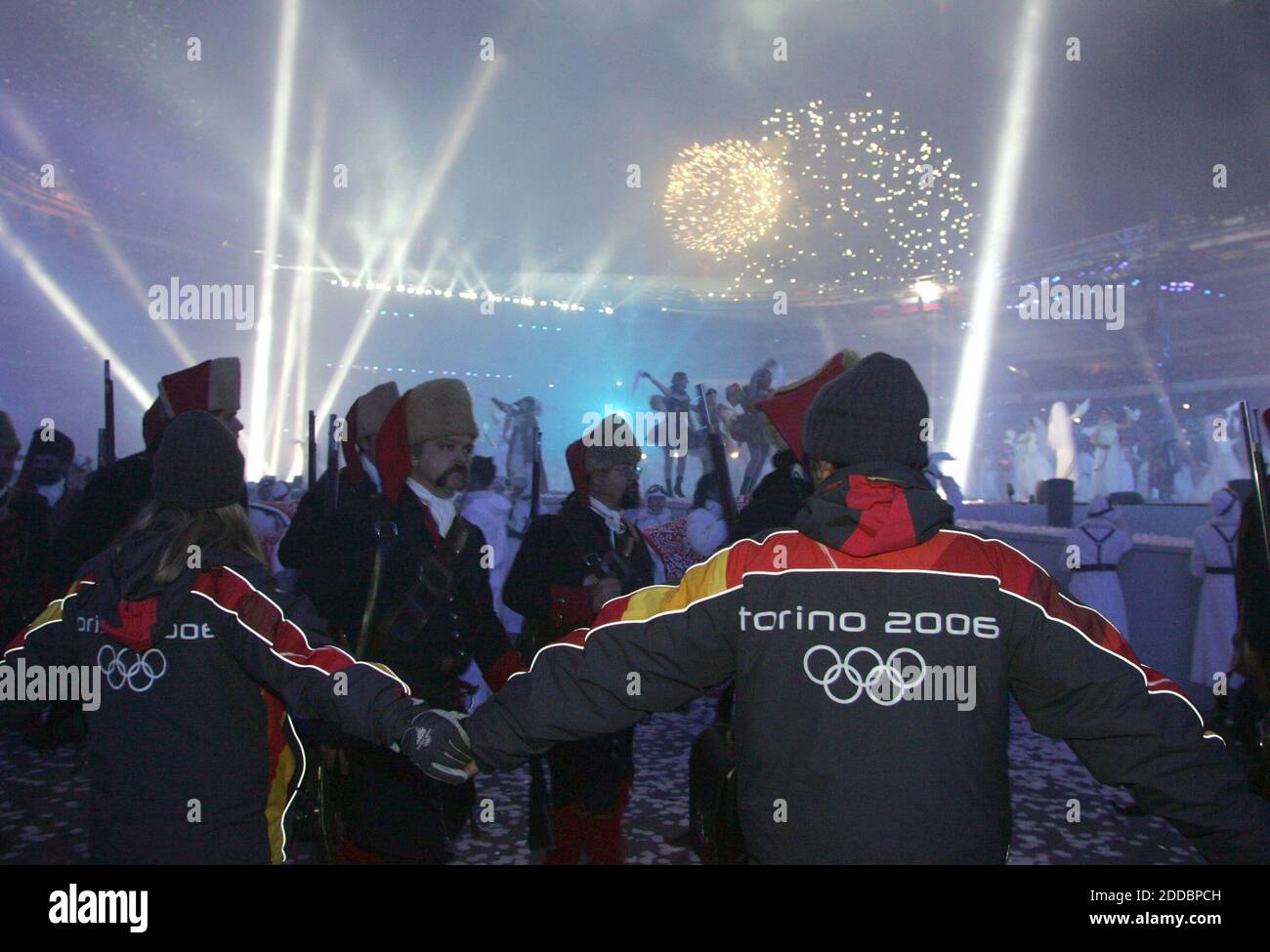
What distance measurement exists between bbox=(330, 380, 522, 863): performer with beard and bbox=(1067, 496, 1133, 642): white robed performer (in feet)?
18.5

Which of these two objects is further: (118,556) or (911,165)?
(911,165)

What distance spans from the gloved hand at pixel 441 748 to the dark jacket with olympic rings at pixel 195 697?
54 mm

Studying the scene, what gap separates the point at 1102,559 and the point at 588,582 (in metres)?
5.21

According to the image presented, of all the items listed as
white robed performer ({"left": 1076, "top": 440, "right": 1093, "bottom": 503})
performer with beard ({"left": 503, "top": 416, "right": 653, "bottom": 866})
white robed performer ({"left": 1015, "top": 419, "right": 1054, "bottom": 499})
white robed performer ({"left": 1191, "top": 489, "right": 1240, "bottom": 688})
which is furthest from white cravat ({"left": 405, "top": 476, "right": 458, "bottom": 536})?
white robed performer ({"left": 1015, "top": 419, "right": 1054, "bottom": 499})

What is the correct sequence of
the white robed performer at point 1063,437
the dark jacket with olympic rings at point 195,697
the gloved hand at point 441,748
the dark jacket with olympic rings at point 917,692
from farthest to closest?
the white robed performer at point 1063,437, the dark jacket with olympic rings at point 195,697, the gloved hand at point 441,748, the dark jacket with olympic rings at point 917,692

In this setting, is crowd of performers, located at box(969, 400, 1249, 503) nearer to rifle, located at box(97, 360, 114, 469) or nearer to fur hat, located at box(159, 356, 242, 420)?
rifle, located at box(97, 360, 114, 469)

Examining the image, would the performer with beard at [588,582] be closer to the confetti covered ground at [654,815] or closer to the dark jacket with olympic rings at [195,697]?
the confetti covered ground at [654,815]

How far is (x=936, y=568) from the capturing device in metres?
1.71

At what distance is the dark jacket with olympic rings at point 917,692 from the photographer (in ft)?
5.47

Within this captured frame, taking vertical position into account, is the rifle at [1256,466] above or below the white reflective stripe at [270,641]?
above

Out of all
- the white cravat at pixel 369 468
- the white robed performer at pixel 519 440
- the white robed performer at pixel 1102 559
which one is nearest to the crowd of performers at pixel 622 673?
the white cravat at pixel 369 468
